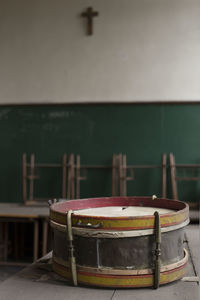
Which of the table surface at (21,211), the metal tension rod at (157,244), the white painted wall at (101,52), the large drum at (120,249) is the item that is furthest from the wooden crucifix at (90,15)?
the metal tension rod at (157,244)

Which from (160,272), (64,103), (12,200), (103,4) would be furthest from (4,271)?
(103,4)

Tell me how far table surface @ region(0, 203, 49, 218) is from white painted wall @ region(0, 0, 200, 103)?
1737 millimetres

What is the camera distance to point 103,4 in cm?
614

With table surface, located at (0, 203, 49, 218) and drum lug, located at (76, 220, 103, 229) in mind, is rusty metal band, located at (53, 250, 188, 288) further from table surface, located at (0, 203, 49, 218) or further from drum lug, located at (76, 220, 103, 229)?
table surface, located at (0, 203, 49, 218)

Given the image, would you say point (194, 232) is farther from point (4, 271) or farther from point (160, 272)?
point (4, 271)

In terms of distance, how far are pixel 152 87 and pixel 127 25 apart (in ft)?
3.51

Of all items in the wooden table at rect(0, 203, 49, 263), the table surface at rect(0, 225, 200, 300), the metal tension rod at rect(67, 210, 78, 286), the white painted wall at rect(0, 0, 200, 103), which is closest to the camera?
the table surface at rect(0, 225, 200, 300)

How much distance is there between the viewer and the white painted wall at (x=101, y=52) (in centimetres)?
595

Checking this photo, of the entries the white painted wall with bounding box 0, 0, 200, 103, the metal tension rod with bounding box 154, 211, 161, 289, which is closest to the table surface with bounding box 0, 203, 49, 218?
the white painted wall with bounding box 0, 0, 200, 103

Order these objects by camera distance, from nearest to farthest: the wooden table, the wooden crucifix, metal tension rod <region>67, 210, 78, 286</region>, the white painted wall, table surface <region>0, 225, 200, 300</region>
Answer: table surface <region>0, 225, 200, 300</region> < metal tension rod <region>67, 210, 78, 286</region> < the wooden table < the white painted wall < the wooden crucifix

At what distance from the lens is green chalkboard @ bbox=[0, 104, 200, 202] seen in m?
5.95

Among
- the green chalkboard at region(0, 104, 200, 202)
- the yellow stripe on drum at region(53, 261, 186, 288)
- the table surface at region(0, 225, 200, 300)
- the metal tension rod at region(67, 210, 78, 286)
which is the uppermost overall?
the green chalkboard at region(0, 104, 200, 202)

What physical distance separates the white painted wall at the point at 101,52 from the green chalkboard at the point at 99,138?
0.20m

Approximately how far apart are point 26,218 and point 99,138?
182 cm
